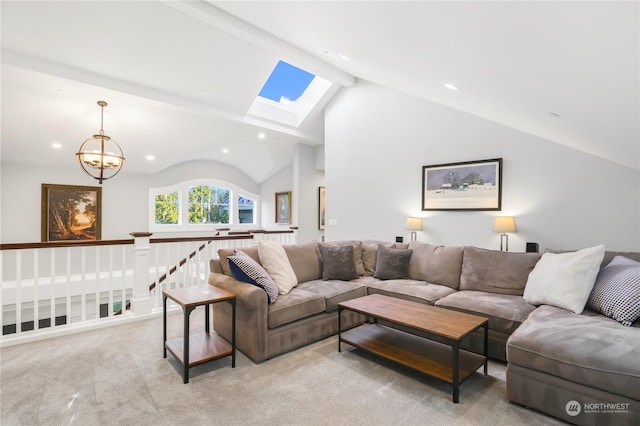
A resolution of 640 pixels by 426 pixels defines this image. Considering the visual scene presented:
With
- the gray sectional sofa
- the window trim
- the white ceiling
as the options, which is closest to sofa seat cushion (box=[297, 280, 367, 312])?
the gray sectional sofa

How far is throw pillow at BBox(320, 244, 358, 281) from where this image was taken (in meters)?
3.74

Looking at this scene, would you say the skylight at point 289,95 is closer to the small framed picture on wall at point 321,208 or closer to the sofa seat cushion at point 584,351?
the small framed picture on wall at point 321,208

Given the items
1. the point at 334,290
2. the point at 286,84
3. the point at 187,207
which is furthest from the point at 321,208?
the point at 334,290

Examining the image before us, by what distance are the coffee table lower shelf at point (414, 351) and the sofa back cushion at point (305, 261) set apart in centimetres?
94

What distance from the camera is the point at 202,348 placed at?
265 cm

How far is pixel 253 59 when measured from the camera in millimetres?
4168

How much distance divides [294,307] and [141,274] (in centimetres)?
205

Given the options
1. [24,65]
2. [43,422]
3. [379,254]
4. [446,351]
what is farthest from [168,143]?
[446,351]

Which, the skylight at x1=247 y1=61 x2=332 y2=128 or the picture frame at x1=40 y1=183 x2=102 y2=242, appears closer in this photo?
the skylight at x1=247 y1=61 x2=332 y2=128

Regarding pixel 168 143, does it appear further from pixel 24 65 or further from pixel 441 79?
→ pixel 441 79

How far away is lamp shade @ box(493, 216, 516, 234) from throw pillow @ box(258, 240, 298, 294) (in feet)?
7.89

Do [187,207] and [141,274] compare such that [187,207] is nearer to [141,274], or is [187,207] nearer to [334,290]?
[141,274]

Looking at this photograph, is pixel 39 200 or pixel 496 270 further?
pixel 39 200

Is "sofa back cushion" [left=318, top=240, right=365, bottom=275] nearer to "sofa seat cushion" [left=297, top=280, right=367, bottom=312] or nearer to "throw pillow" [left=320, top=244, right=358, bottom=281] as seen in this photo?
"throw pillow" [left=320, top=244, right=358, bottom=281]
